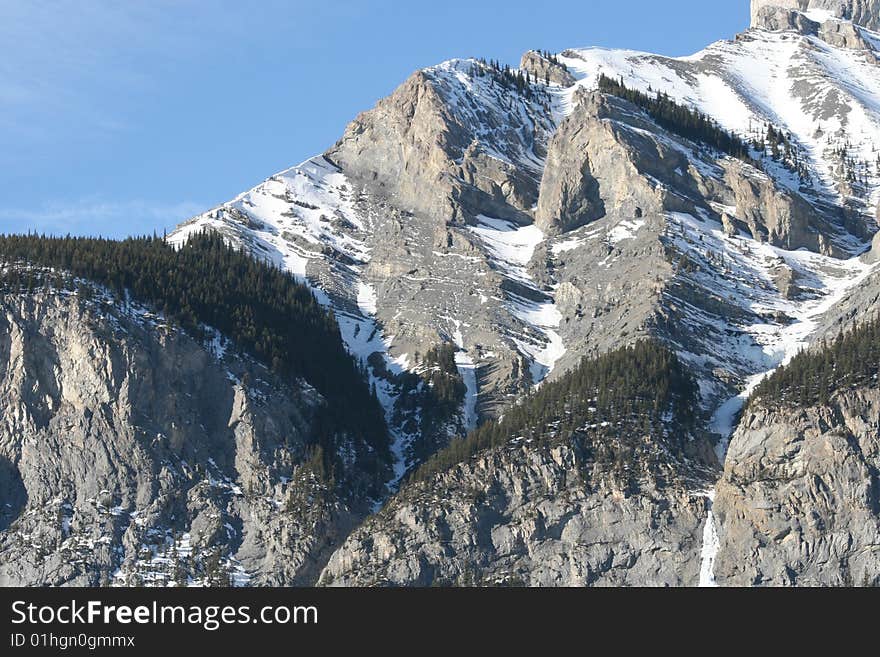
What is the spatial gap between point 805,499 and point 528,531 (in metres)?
28.9

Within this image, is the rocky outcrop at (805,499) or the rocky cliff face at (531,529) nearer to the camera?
the rocky outcrop at (805,499)

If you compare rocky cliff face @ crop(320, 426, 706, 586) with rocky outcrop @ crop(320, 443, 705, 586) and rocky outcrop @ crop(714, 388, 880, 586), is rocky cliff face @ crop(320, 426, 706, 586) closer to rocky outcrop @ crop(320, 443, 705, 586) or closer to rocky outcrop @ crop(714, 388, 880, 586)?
rocky outcrop @ crop(320, 443, 705, 586)

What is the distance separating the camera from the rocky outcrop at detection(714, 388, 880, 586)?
186250 mm

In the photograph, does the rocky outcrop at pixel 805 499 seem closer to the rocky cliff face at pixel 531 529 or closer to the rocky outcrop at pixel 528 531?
the rocky cliff face at pixel 531 529

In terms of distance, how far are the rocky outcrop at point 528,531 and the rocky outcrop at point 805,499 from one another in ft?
16.0

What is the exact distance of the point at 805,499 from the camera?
190625mm

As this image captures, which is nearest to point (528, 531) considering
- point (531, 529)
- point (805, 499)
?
point (531, 529)

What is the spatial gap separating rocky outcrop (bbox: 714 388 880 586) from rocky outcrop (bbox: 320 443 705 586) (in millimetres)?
4874

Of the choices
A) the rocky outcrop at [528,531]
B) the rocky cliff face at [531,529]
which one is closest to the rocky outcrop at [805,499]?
the rocky cliff face at [531,529]

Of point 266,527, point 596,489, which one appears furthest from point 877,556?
point 266,527

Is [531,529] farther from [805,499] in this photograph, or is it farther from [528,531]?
[805,499]

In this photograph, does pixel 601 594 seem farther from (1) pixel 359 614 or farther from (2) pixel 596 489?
(2) pixel 596 489

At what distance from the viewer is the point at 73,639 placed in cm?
8956

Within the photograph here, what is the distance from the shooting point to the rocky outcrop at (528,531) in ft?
625
